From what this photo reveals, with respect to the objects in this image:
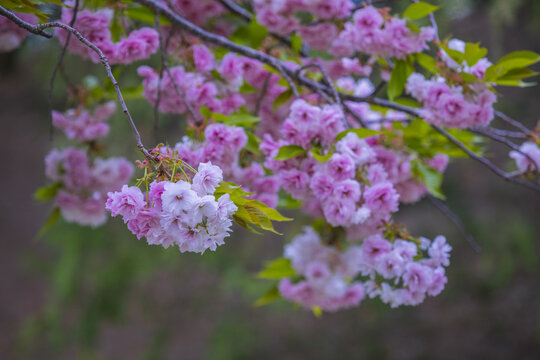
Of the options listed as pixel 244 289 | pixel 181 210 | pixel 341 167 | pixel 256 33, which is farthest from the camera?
pixel 244 289

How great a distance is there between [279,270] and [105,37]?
774 millimetres

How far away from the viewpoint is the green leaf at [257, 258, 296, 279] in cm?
132

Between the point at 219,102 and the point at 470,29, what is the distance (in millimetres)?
4028

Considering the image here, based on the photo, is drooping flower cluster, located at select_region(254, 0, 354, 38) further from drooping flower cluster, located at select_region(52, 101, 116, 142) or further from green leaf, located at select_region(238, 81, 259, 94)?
drooping flower cluster, located at select_region(52, 101, 116, 142)

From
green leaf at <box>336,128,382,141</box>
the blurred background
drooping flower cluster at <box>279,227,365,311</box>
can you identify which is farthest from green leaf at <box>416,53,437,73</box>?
the blurred background

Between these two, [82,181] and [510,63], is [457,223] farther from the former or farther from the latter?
[82,181]

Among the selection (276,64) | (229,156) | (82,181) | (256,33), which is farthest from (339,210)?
(82,181)

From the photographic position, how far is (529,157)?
3.64 ft

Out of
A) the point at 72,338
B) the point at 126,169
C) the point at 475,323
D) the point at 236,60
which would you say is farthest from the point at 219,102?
the point at 475,323

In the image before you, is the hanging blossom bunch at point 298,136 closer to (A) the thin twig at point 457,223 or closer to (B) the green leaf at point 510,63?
(B) the green leaf at point 510,63

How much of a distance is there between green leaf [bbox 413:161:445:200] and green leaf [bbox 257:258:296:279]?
0.44 meters

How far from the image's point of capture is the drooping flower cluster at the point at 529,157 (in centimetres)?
113

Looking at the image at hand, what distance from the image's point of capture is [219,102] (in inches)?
45.1

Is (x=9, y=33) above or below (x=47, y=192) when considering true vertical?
above
